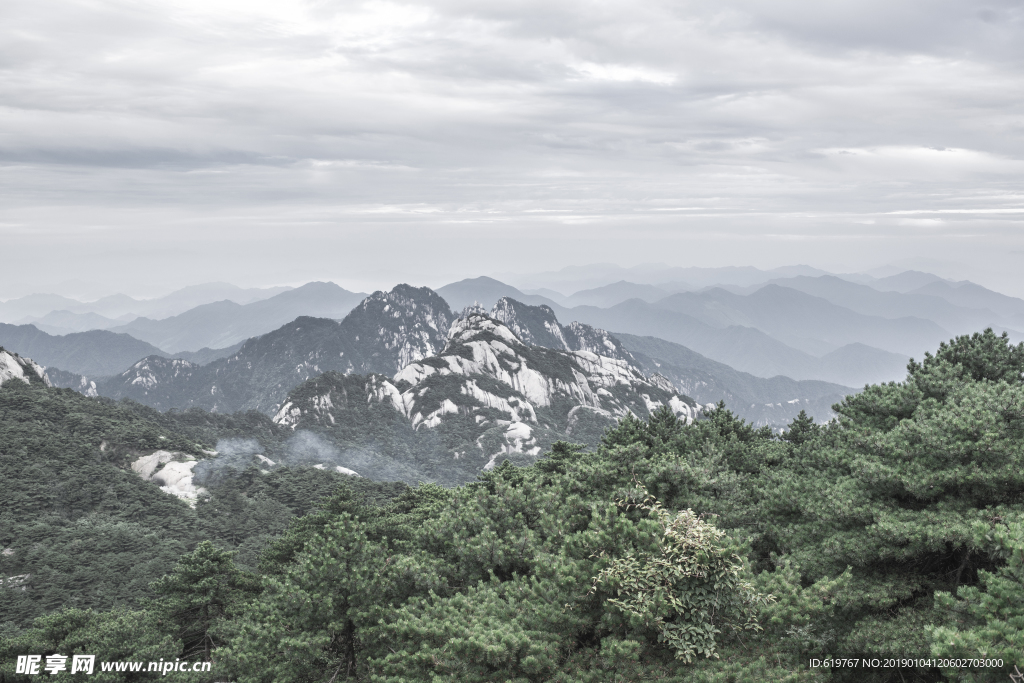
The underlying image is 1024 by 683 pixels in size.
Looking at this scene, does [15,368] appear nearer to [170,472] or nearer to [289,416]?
[170,472]

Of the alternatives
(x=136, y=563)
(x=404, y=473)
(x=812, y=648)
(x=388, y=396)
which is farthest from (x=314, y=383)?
(x=812, y=648)

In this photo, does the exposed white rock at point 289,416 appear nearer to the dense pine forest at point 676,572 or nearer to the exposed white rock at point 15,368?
the exposed white rock at point 15,368

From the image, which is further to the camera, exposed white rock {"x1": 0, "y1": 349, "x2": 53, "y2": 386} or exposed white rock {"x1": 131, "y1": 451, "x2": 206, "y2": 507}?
exposed white rock {"x1": 0, "y1": 349, "x2": 53, "y2": 386}

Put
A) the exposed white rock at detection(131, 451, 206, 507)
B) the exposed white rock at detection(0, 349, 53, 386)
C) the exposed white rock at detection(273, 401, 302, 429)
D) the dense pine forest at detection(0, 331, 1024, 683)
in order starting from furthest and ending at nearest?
the exposed white rock at detection(273, 401, 302, 429), the exposed white rock at detection(0, 349, 53, 386), the exposed white rock at detection(131, 451, 206, 507), the dense pine forest at detection(0, 331, 1024, 683)

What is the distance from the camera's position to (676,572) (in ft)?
39.8

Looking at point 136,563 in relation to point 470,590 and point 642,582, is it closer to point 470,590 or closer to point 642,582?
point 470,590

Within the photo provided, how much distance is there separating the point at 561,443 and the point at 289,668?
20.1m

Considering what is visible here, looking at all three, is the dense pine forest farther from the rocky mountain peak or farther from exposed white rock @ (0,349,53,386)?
the rocky mountain peak

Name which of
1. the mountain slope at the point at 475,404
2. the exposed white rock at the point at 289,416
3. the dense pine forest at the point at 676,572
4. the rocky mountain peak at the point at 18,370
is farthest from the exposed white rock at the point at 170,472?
the exposed white rock at the point at 289,416

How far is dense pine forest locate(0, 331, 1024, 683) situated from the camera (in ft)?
40.4

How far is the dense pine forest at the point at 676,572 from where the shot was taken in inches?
484

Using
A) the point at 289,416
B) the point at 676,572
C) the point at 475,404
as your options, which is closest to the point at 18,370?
the point at 289,416

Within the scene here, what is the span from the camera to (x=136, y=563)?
52.1 meters

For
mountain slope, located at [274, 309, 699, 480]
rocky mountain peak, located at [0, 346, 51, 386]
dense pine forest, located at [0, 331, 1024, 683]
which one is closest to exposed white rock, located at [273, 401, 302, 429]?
mountain slope, located at [274, 309, 699, 480]
